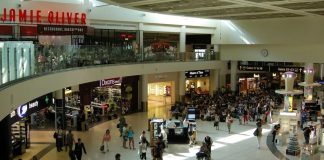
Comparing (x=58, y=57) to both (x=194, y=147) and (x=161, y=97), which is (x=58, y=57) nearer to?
(x=194, y=147)

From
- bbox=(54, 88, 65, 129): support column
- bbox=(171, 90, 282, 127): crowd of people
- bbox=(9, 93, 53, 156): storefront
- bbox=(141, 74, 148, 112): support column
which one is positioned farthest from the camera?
bbox=(141, 74, 148, 112): support column

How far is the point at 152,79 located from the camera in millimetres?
32562

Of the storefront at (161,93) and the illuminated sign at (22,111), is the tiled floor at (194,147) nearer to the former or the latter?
the illuminated sign at (22,111)

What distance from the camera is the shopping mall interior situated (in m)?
16.9

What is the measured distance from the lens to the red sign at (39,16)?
21141 millimetres

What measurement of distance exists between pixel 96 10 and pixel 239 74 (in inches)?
778

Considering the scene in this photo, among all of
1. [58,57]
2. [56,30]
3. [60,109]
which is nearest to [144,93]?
[60,109]

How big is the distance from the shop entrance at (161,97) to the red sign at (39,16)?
10.1 m

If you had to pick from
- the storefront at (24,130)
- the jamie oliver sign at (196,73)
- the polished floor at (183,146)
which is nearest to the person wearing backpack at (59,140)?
the polished floor at (183,146)

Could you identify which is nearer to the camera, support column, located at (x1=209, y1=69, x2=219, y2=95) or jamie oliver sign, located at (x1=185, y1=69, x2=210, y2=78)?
jamie oliver sign, located at (x1=185, y1=69, x2=210, y2=78)

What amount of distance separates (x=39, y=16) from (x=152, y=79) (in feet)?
41.3

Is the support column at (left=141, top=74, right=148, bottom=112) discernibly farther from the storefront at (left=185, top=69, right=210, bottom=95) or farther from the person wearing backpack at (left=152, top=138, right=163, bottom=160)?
the person wearing backpack at (left=152, top=138, right=163, bottom=160)

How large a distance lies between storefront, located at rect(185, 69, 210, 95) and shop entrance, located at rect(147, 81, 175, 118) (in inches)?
83.6

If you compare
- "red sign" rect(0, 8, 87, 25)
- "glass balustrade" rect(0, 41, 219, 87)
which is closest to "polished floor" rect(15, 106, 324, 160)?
"glass balustrade" rect(0, 41, 219, 87)
